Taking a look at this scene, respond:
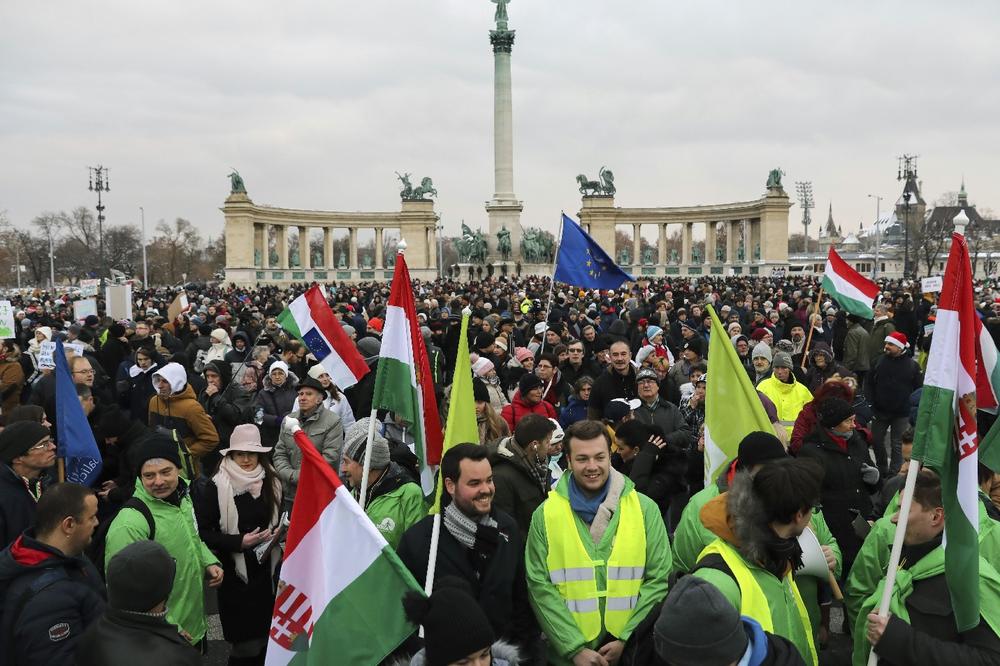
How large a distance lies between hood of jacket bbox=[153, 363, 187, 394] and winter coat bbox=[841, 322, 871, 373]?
9.66m

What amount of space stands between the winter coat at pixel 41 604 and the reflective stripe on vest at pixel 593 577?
2.02m

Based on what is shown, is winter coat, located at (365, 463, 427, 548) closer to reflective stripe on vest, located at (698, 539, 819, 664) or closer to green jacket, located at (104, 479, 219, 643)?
green jacket, located at (104, 479, 219, 643)

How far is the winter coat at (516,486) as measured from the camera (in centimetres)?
492

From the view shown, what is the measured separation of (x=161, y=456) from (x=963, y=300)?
12.8 feet

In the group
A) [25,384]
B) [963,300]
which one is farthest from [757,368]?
[25,384]

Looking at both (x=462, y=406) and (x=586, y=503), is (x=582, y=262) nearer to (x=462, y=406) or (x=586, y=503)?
(x=462, y=406)

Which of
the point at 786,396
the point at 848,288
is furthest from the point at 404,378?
the point at 848,288

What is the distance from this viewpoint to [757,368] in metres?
8.76

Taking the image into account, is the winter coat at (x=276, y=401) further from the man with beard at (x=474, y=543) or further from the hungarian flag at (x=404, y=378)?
the man with beard at (x=474, y=543)

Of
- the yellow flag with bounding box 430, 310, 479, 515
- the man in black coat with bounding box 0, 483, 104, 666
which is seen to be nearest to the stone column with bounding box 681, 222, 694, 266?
the yellow flag with bounding box 430, 310, 479, 515

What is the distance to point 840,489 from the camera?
546cm

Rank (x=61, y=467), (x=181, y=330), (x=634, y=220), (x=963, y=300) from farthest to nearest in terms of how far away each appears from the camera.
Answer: (x=634, y=220), (x=181, y=330), (x=61, y=467), (x=963, y=300)

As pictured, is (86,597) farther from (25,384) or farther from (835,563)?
(25,384)

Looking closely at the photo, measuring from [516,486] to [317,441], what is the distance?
2498 millimetres
